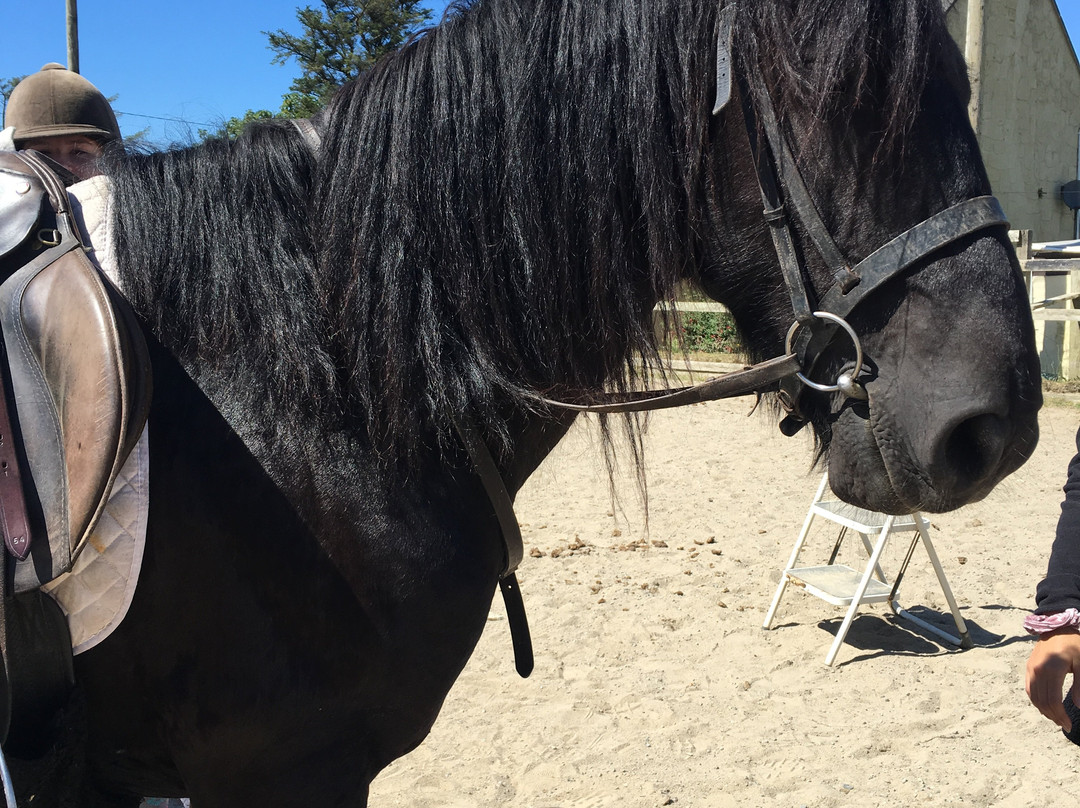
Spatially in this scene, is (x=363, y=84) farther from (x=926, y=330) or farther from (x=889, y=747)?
(x=889, y=747)

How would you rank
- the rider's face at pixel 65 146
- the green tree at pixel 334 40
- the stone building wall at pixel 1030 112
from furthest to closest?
1. the green tree at pixel 334 40
2. the stone building wall at pixel 1030 112
3. the rider's face at pixel 65 146

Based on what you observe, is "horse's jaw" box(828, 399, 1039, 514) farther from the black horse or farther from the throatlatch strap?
the throatlatch strap

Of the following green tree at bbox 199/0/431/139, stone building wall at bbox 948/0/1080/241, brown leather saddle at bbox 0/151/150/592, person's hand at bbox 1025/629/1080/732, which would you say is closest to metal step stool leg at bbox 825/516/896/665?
person's hand at bbox 1025/629/1080/732

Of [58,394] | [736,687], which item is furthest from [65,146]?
[736,687]

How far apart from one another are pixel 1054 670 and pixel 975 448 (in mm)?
651

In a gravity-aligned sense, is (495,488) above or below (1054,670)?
above

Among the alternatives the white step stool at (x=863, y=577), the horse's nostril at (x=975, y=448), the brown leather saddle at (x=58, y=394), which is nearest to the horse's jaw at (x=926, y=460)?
the horse's nostril at (x=975, y=448)

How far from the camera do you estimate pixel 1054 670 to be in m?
1.54

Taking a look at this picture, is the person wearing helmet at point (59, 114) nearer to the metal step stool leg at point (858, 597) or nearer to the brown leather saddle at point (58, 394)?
the brown leather saddle at point (58, 394)

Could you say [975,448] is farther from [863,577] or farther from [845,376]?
[863,577]

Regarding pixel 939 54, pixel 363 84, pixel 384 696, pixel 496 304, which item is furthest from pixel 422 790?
pixel 939 54

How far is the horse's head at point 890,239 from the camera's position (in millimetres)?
1170

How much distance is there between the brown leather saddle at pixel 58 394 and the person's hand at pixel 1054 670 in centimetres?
169

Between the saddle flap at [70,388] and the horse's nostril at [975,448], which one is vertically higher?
the saddle flap at [70,388]
